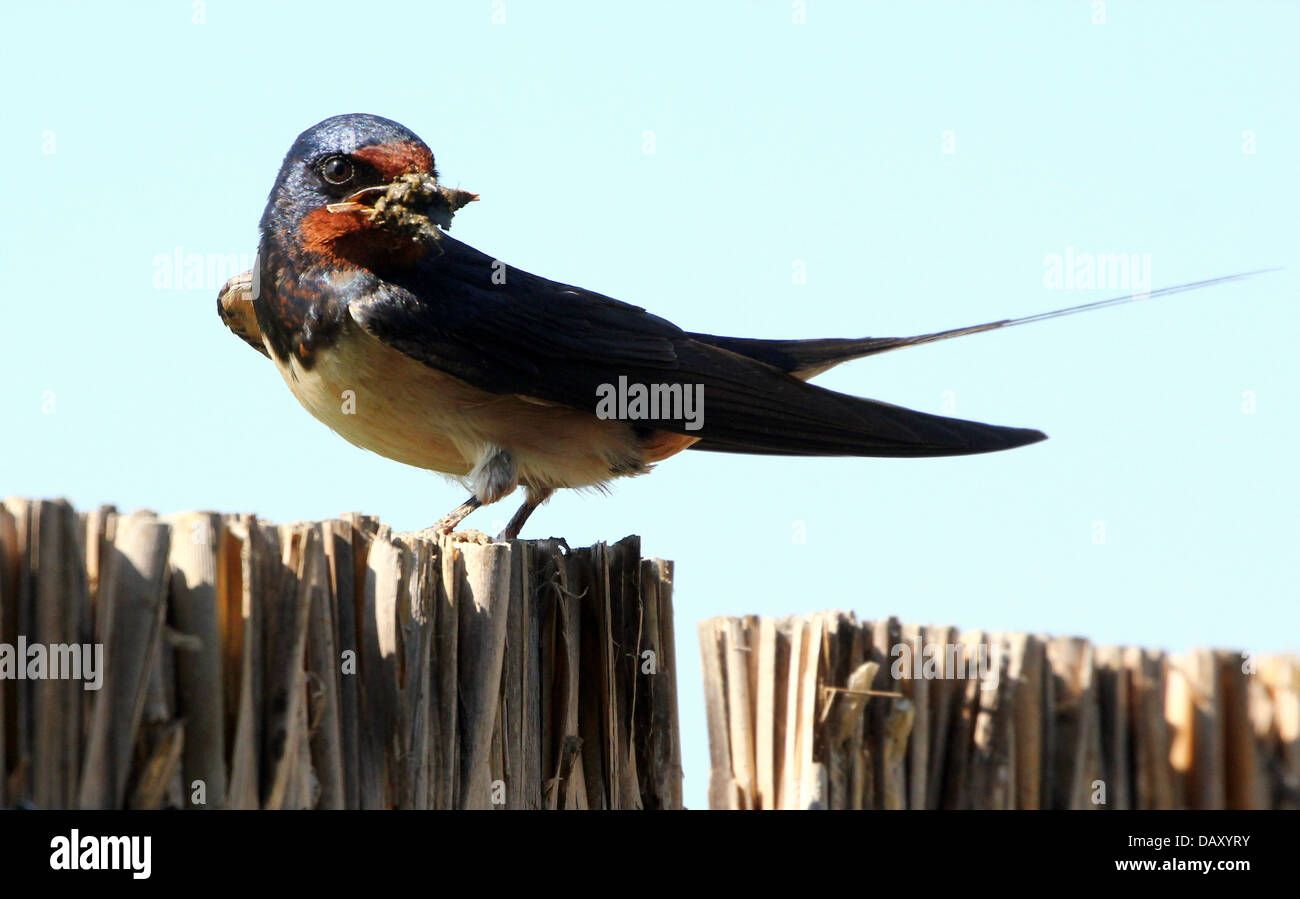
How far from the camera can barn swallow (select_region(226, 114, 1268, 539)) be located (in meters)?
4.80

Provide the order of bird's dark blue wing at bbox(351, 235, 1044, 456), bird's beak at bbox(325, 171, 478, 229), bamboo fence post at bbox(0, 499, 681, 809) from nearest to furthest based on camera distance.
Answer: bamboo fence post at bbox(0, 499, 681, 809) < bird's beak at bbox(325, 171, 478, 229) < bird's dark blue wing at bbox(351, 235, 1044, 456)

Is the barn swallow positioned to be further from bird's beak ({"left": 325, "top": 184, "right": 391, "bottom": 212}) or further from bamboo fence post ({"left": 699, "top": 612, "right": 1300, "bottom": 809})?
bamboo fence post ({"left": 699, "top": 612, "right": 1300, "bottom": 809})

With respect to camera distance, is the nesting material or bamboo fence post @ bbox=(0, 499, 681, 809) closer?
bamboo fence post @ bbox=(0, 499, 681, 809)

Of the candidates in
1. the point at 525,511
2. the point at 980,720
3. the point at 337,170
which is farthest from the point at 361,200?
the point at 980,720

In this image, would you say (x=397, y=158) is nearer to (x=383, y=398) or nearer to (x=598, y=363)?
(x=383, y=398)

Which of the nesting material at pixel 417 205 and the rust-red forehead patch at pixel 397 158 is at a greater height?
the rust-red forehead patch at pixel 397 158

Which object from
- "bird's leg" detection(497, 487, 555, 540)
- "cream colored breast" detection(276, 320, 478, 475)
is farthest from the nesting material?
"bird's leg" detection(497, 487, 555, 540)

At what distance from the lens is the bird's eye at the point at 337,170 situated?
15.9 feet

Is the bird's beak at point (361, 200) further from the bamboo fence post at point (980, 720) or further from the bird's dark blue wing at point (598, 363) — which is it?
the bamboo fence post at point (980, 720)

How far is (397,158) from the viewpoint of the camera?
4.74 m

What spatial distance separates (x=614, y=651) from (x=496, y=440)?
1524 millimetres

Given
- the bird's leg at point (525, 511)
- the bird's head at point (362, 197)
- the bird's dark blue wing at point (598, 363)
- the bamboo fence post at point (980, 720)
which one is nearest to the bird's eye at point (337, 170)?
the bird's head at point (362, 197)

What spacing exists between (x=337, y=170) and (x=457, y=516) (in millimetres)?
1337
